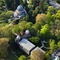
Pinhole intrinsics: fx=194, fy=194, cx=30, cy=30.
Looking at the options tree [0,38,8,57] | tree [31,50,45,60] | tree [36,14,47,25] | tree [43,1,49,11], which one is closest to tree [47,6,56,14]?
tree [43,1,49,11]

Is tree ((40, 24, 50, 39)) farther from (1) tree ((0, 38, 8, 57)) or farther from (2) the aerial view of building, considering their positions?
(1) tree ((0, 38, 8, 57))

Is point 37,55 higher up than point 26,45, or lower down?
higher up

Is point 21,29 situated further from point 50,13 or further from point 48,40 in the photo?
point 50,13

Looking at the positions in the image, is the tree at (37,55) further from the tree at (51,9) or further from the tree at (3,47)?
the tree at (51,9)

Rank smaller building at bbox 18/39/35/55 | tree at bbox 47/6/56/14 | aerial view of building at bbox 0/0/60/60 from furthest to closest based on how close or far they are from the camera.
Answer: tree at bbox 47/6/56/14 → smaller building at bbox 18/39/35/55 → aerial view of building at bbox 0/0/60/60

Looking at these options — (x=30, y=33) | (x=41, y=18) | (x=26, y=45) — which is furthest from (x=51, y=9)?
(x=26, y=45)

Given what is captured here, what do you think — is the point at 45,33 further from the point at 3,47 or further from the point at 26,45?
the point at 3,47

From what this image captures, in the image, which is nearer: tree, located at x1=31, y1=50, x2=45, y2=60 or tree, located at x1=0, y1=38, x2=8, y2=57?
tree, located at x1=31, y1=50, x2=45, y2=60

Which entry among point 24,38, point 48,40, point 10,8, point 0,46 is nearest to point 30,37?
point 24,38

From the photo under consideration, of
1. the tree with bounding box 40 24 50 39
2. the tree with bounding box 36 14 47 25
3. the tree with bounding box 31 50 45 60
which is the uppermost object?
the tree with bounding box 36 14 47 25
